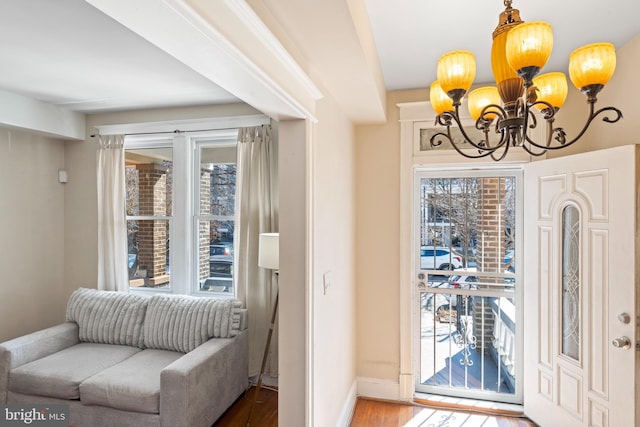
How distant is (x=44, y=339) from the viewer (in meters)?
2.76

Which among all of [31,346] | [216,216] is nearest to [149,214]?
[216,216]

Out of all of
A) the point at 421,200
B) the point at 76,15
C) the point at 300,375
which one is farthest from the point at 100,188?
the point at 421,200

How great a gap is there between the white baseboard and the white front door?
4.39 feet

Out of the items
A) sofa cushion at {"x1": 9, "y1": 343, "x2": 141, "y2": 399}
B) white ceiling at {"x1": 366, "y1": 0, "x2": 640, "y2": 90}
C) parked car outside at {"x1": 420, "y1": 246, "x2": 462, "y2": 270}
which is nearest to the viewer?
white ceiling at {"x1": 366, "y1": 0, "x2": 640, "y2": 90}

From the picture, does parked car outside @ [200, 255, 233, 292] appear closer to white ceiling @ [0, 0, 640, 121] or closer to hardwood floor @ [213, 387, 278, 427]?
hardwood floor @ [213, 387, 278, 427]

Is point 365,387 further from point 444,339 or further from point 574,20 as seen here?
point 574,20

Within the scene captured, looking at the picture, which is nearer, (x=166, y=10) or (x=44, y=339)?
(x=166, y=10)

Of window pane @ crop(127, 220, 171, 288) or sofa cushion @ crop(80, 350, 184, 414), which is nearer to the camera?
sofa cushion @ crop(80, 350, 184, 414)

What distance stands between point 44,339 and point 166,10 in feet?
10.0

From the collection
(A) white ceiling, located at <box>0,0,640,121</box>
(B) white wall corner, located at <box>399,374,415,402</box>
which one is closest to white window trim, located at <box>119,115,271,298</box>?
(A) white ceiling, located at <box>0,0,640,121</box>

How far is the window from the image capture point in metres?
3.29

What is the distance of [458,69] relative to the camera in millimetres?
1299

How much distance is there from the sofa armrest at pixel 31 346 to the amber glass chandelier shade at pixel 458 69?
332cm

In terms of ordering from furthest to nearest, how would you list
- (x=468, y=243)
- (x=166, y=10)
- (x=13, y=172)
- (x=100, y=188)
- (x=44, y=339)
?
(x=100, y=188) < (x=13, y=172) < (x=468, y=243) < (x=44, y=339) < (x=166, y=10)
